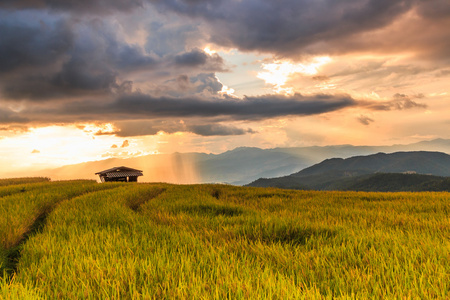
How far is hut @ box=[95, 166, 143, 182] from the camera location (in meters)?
38.1

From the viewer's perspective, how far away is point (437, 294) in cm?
294

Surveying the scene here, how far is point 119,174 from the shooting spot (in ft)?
128

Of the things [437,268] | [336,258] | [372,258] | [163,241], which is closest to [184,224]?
[163,241]

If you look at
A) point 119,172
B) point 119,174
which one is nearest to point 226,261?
point 119,174

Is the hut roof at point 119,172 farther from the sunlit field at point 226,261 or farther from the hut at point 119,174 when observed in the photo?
the sunlit field at point 226,261

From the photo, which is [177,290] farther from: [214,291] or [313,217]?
[313,217]

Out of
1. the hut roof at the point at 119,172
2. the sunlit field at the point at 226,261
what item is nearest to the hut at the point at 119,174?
the hut roof at the point at 119,172

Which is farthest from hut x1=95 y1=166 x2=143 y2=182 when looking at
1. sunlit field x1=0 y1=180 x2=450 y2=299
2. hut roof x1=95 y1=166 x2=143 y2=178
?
sunlit field x1=0 y1=180 x2=450 y2=299

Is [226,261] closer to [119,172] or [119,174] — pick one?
[119,174]

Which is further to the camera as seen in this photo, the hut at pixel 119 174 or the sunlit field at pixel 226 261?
the hut at pixel 119 174

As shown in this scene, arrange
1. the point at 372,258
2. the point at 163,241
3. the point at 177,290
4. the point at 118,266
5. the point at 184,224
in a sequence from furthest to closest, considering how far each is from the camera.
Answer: the point at 184,224
the point at 163,241
the point at 372,258
the point at 118,266
the point at 177,290

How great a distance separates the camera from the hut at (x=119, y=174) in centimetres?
3812

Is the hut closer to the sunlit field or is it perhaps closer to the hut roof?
the hut roof

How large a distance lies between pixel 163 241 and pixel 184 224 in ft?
5.59
